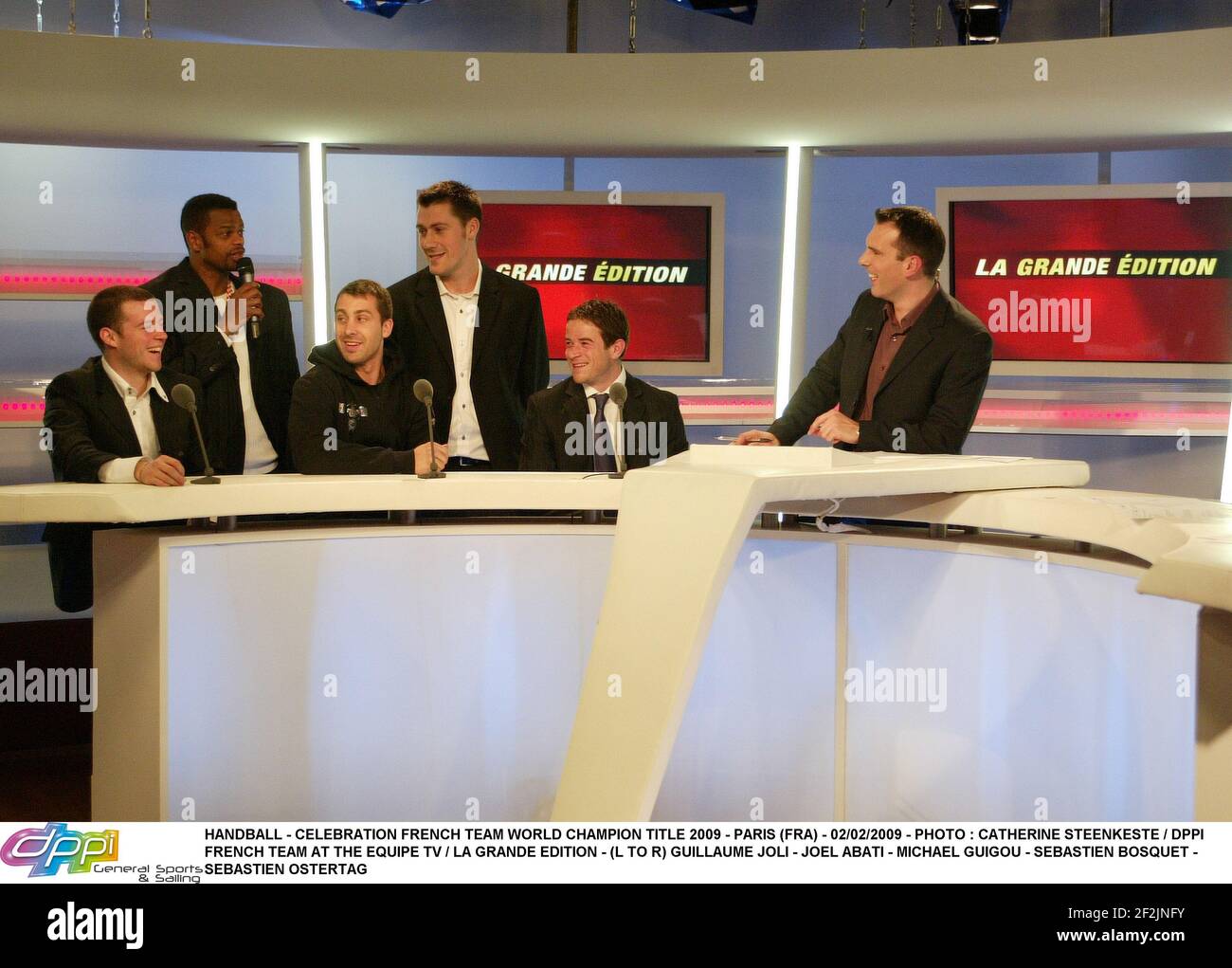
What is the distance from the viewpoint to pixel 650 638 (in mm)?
2150

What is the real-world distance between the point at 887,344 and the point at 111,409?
→ 2007mm

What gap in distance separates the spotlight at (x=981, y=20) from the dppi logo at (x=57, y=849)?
4396mm

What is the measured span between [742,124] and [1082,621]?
300 centimetres

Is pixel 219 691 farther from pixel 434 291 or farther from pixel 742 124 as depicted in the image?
pixel 742 124

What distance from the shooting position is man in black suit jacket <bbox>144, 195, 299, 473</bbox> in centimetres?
→ 382

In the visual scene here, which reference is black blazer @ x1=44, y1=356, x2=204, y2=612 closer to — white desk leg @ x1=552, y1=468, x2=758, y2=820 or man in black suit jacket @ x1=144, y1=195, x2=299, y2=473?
man in black suit jacket @ x1=144, y1=195, x2=299, y2=473

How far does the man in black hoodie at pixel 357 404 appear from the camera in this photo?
343 centimetres

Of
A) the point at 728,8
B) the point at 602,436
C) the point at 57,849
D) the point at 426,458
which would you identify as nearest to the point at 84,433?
the point at 426,458

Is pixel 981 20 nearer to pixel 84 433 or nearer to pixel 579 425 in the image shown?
pixel 579 425

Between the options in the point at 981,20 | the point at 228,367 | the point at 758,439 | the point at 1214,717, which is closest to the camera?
the point at 1214,717

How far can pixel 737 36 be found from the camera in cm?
635

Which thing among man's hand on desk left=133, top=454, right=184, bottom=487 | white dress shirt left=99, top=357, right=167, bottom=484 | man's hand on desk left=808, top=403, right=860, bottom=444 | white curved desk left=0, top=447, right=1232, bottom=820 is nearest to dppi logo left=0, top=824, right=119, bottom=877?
white curved desk left=0, top=447, right=1232, bottom=820

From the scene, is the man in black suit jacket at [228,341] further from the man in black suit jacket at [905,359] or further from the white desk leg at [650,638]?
the white desk leg at [650,638]

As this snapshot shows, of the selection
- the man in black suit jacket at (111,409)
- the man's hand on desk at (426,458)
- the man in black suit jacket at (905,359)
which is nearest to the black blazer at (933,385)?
the man in black suit jacket at (905,359)
